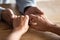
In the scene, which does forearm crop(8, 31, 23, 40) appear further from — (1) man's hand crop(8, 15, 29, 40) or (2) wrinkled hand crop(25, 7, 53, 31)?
(2) wrinkled hand crop(25, 7, 53, 31)

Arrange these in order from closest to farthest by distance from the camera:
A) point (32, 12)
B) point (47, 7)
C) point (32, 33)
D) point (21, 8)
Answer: point (32, 33) < point (32, 12) < point (21, 8) < point (47, 7)

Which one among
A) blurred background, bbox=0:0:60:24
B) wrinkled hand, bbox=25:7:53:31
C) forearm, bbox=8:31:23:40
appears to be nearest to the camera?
forearm, bbox=8:31:23:40

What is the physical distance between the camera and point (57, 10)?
3.63 ft

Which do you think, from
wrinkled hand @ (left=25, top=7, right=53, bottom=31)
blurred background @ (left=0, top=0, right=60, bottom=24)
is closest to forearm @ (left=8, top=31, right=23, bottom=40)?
wrinkled hand @ (left=25, top=7, right=53, bottom=31)

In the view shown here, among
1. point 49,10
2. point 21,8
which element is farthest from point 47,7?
point 21,8

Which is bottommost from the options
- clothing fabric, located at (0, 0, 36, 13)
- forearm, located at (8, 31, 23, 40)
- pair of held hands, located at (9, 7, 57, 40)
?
forearm, located at (8, 31, 23, 40)

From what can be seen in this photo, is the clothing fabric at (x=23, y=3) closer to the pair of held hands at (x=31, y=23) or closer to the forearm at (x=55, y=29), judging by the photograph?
the pair of held hands at (x=31, y=23)

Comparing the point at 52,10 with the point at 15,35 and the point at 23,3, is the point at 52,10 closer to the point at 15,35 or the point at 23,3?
the point at 23,3

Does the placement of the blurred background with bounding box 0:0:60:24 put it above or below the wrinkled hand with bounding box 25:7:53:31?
above

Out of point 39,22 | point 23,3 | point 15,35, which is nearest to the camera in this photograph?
point 15,35

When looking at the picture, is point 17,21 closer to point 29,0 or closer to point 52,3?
point 29,0

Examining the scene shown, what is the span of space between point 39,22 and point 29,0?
280mm

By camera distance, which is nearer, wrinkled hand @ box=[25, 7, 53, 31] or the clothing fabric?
wrinkled hand @ box=[25, 7, 53, 31]

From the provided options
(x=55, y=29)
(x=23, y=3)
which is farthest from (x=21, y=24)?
(x=23, y=3)
